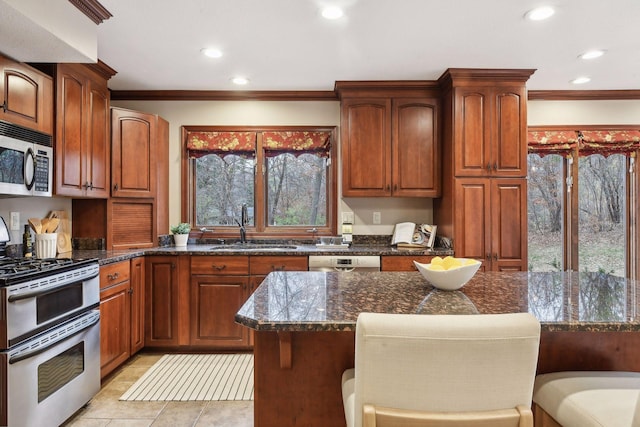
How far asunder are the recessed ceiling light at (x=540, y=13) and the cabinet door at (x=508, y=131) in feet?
3.20

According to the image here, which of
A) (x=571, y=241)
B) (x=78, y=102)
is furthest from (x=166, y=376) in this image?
(x=571, y=241)

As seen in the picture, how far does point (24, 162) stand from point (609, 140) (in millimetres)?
5049

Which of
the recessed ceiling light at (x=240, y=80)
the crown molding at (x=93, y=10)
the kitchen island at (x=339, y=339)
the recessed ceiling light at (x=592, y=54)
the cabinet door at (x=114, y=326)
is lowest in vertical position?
the cabinet door at (x=114, y=326)

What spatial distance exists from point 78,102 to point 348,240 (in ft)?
8.41

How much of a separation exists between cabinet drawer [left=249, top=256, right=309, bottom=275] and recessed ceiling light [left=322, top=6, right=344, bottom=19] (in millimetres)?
1863

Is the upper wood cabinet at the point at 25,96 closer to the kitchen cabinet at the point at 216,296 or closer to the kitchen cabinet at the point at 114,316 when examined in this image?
the kitchen cabinet at the point at 114,316

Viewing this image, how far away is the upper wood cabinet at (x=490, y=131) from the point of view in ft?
10.7

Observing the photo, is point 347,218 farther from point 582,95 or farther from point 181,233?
point 582,95

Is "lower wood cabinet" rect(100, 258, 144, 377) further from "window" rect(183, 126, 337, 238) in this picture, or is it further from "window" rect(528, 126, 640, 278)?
"window" rect(528, 126, 640, 278)

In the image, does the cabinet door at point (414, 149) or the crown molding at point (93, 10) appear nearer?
the crown molding at point (93, 10)

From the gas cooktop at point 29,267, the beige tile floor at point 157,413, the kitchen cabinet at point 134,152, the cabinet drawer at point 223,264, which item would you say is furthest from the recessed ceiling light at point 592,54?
the gas cooktop at point 29,267

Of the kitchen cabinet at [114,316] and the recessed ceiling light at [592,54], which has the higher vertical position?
the recessed ceiling light at [592,54]

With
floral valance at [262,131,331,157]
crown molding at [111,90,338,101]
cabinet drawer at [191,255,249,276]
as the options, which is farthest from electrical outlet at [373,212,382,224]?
cabinet drawer at [191,255,249,276]

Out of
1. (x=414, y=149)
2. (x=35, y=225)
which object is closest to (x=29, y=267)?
(x=35, y=225)
